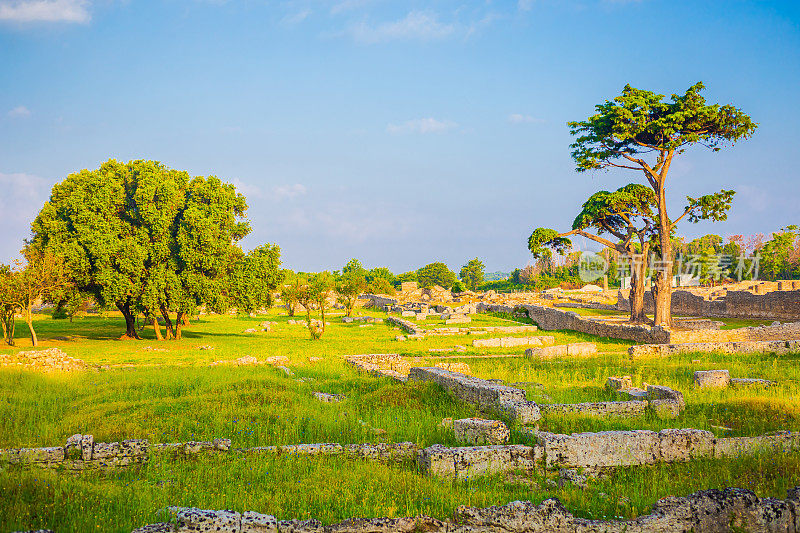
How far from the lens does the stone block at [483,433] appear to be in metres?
8.17

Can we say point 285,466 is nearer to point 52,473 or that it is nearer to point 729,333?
point 52,473

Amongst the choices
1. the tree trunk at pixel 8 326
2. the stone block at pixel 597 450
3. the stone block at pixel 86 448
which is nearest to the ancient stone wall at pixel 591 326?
the stone block at pixel 597 450

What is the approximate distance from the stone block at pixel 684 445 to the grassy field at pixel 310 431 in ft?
0.74

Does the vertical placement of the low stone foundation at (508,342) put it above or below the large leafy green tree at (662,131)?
below

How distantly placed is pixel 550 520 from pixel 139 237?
2818 cm

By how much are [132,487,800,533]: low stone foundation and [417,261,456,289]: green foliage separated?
127598 mm

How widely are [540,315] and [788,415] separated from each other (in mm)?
32199

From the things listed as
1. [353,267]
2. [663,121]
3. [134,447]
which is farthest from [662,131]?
[353,267]

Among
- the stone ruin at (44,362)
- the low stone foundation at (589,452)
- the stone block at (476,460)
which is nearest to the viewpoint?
the stone block at (476,460)

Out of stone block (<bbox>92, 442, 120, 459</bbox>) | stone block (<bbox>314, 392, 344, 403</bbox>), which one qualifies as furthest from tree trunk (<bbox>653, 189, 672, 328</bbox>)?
stone block (<bbox>92, 442, 120, 459</bbox>)

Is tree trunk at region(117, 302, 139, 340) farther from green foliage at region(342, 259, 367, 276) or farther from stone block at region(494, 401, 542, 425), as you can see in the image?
green foliage at region(342, 259, 367, 276)

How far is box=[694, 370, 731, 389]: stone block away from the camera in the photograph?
1360 centimetres

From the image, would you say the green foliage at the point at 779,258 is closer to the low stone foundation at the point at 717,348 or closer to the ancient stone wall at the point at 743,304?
the ancient stone wall at the point at 743,304

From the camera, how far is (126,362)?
21.0 metres
